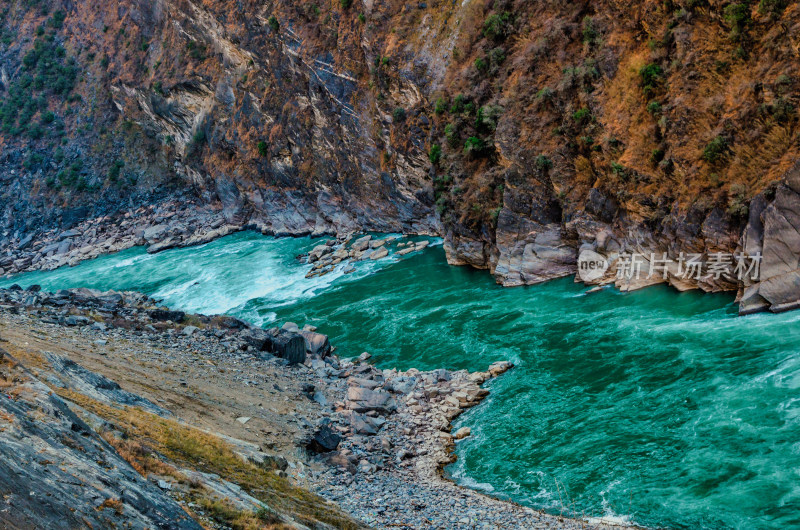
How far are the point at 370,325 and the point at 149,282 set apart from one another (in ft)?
86.5

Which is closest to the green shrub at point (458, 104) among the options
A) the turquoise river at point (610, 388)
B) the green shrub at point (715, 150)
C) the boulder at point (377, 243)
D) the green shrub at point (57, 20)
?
the turquoise river at point (610, 388)

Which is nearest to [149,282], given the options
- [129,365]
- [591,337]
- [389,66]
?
[389,66]

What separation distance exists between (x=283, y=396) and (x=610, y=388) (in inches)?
463

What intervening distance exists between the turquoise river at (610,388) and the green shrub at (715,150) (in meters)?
5.65

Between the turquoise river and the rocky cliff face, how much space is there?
248 cm

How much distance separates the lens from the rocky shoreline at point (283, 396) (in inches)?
645

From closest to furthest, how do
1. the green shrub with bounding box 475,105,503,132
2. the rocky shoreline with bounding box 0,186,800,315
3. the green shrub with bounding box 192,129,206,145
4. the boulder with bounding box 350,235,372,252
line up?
the rocky shoreline with bounding box 0,186,800,315, the green shrub with bounding box 475,105,503,132, the boulder with bounding box 350,235,372,252, the green shrub with bounding box 192,129,206,145

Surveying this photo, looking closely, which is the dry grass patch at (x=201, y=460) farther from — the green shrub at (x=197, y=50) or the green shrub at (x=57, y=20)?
the green shrub at (x=57, y=20)

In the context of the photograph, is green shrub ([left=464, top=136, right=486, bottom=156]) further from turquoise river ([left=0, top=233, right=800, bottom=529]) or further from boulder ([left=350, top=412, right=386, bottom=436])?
boulder ([left=350, top=412, right=386, bottom=436])

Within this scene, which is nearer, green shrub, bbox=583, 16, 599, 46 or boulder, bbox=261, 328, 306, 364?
boulder, bbox=261, 328, 306, 364

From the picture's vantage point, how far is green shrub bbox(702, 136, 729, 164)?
25.5 m

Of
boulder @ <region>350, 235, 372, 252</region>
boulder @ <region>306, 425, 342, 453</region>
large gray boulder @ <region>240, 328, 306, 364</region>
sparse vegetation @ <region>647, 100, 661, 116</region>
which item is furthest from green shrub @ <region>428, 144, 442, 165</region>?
boulder @ <region>306, 425, 342, 453</region>

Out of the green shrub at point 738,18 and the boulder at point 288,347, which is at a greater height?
the green shrub at point 738,18

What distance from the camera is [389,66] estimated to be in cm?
4438
